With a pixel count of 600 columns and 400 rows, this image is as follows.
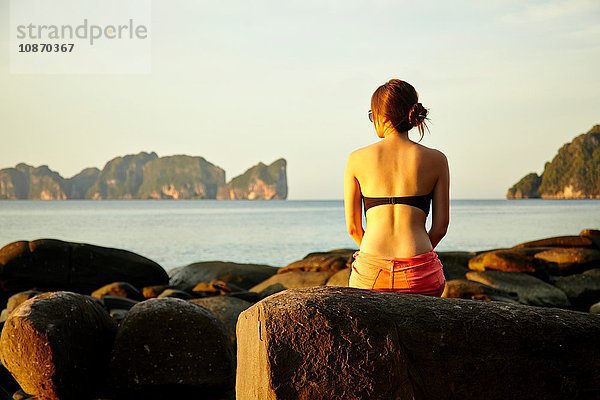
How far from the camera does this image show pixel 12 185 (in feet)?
600

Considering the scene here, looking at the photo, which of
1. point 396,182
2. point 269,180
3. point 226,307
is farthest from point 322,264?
point 269,180

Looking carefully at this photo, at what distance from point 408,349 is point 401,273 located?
21.2 inches

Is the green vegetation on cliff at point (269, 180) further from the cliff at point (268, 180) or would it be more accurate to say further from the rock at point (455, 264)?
the rock at point (455, 264)

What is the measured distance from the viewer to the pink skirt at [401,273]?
481 centimetres

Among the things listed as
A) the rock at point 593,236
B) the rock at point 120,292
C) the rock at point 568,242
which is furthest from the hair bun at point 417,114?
the rock at point 593,236

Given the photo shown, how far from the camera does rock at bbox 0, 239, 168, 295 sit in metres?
18.3

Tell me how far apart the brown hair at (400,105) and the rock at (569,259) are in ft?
47.7

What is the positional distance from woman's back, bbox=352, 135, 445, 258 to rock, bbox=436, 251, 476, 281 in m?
12.7

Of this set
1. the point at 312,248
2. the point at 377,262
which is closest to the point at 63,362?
the point at 377,262

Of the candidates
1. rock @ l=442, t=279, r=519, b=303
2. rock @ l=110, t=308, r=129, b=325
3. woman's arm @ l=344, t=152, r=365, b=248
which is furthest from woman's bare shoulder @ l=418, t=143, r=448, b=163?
rock @ l=442, t=279, r=519, b=303

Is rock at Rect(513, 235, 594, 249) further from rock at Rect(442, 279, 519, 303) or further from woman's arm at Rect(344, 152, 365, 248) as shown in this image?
woman's arm at Rect(344, 152, 365, 248)

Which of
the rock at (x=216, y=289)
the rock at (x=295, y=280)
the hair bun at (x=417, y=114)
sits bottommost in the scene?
the rock at (x=216, y=289)

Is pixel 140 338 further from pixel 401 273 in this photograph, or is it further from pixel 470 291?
pixel 470 291

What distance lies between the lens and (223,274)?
20297 mm
